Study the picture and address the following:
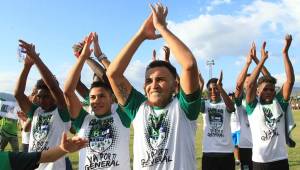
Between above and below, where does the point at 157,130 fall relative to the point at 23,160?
above

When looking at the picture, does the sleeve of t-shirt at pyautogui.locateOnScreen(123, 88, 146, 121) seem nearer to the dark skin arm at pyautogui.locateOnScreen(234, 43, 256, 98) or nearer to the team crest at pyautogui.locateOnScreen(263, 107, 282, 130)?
the team crest at pyautogui.locateOnScreen(263, 107, 282, 130)

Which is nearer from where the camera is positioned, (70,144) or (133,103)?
(70,144)

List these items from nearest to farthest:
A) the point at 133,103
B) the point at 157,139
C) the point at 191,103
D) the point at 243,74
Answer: the point at 191,103 < the point at 157,139 < the point at 133,103 < the point at 243,74

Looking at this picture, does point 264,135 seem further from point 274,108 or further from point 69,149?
point 69,149

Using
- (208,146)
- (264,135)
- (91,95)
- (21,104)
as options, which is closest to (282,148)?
(264,135)

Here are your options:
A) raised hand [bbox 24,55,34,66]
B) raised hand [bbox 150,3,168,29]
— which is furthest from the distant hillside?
raised hand [bbox 150,3,168,29]

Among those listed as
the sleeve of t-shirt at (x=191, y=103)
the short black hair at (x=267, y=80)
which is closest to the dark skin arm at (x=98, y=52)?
the sleeve of t-shirt at (x=191, y=103)

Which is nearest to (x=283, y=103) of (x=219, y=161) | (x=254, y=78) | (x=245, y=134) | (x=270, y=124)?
(x=270, y=124)

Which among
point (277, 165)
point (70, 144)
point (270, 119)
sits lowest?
point (277, 165)

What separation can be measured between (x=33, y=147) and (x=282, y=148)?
3.73m

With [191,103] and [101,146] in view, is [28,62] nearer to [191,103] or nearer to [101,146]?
[101,146]

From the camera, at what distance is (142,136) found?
12.9 feet

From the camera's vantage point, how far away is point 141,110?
13.4 feet

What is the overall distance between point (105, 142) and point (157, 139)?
3.48 ft
